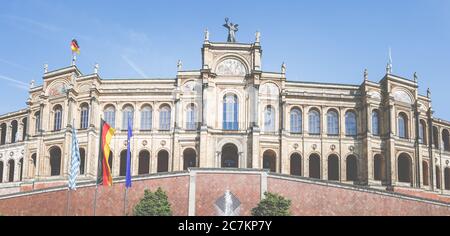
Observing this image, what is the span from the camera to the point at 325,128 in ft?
189

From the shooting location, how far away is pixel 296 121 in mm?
57656

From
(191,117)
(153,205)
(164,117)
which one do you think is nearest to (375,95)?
(191,117)

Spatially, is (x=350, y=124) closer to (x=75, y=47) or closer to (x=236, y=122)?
(x=236, y=122)

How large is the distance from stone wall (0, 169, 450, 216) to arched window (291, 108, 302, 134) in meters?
14.8

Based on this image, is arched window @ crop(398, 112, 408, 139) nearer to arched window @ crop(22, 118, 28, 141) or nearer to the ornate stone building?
the ornate stone building

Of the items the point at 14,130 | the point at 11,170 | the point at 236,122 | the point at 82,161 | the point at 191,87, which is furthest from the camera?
the point at 14,130

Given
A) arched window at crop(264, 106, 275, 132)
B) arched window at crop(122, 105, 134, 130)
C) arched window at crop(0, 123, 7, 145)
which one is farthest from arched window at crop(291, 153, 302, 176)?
arched window at crop(0, 123, 7, 145)

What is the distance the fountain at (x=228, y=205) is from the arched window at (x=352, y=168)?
63.6 ft

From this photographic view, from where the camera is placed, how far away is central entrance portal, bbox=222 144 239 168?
56.1 m

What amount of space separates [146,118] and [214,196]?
58.8 ft

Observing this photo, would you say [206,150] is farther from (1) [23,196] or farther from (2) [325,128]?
(1) [23,196]

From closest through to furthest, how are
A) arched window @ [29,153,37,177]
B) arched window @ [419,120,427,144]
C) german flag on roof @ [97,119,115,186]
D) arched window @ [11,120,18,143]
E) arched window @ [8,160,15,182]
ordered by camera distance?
german flag on roof @ [97,119,115,186] < arched window @ [29,153,37,177] < arched window @ [419,120,427,144] < arched window @ [8,160,15,182] < arched window @ [11,120,18,143]

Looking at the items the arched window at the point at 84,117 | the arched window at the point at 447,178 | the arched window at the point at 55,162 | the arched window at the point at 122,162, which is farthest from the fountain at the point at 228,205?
the arched window at the point at 447,178
